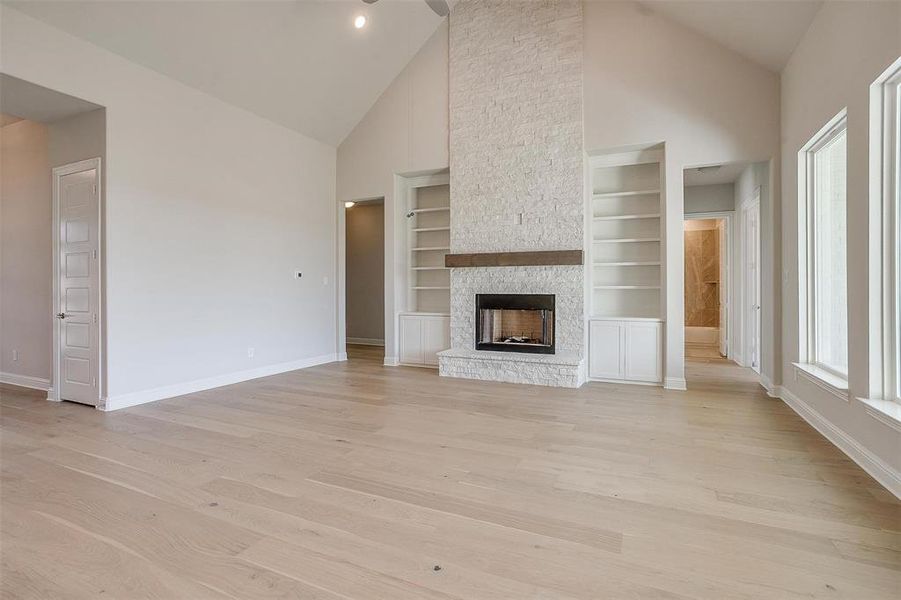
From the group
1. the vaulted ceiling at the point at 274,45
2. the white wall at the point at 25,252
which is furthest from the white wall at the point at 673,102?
the white wall at the point at 25,252

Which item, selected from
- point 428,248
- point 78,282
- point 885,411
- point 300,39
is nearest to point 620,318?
point 428,248

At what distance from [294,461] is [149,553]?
3.37ft

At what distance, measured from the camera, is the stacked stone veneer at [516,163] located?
17.6ft

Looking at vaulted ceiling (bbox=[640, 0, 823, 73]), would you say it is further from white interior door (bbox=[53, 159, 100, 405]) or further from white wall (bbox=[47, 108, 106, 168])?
white interior door (bbox=[53, 159, 100, 405])

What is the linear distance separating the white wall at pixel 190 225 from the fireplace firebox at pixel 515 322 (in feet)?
8.27

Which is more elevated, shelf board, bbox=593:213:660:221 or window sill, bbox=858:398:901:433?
shelf board, bbox=593:213:660:221

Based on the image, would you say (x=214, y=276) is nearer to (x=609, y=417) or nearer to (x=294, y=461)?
(x=294, y=461)

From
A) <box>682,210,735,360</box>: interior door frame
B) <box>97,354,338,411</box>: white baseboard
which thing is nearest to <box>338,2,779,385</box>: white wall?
<box>682,210,735,360</box>: interior door frame

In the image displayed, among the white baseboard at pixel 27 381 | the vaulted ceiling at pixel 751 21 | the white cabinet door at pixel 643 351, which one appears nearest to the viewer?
the vaulted ceiling at pixel 751 21

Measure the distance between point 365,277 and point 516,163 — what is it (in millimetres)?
4475

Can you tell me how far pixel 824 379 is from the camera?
3.37 m

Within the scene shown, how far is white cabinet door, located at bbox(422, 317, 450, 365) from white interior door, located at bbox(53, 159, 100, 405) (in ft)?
12.0

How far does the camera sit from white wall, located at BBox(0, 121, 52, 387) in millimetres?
4887

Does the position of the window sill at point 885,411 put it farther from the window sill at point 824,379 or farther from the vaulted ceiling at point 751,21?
the vaulted ceiling at point 751,21
